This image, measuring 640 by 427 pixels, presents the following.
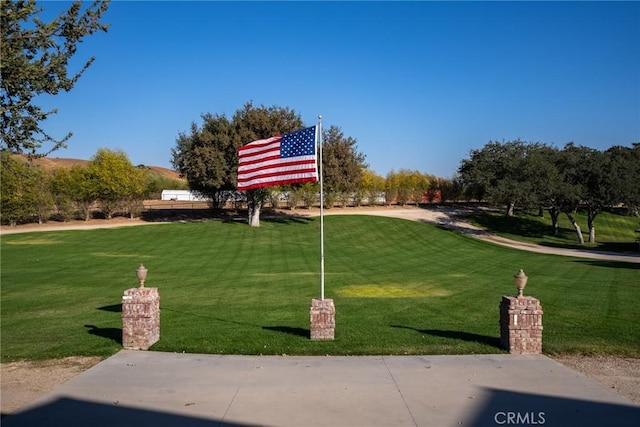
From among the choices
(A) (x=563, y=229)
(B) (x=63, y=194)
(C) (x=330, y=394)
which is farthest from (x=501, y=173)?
(C) (x=330, y=394)

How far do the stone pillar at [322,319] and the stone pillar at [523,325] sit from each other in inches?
132

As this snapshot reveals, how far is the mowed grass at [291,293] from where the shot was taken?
1081 centimetres

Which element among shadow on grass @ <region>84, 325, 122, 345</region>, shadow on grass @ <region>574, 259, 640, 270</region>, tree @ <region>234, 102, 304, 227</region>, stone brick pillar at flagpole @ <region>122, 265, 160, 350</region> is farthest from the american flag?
tree @ <region>234, 102, 304, 227</region>

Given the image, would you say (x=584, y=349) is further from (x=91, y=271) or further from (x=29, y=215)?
(x=29, y=215)

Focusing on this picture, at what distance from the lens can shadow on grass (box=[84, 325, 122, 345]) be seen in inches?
443

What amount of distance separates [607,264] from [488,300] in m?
18.1

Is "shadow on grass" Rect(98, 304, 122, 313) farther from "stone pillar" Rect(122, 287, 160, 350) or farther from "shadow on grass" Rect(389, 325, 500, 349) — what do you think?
"shadow on grass" Rect(389, 325, 500, 349)

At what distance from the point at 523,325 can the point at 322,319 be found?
12.4 ft

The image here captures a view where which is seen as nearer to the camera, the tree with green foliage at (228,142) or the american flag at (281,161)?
the american flag at (281,161)

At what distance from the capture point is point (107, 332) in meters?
12.0

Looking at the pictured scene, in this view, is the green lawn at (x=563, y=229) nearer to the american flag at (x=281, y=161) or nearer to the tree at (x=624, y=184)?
the tree at (x=624, y=184)

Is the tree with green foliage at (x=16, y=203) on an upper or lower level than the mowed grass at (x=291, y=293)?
upper

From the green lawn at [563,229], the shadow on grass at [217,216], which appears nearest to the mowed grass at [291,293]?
the shadow on grass at [217,216]

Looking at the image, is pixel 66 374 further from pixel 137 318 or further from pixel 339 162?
pixel 339 162
